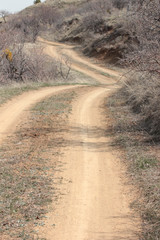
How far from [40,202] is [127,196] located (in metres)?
1.48

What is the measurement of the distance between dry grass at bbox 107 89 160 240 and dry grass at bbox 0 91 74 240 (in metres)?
1.47

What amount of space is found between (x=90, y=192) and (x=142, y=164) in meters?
1.57

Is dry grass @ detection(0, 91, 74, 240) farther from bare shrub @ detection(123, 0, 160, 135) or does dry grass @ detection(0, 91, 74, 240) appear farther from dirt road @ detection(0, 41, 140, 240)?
bare shrub @ detection(123, 0, 160, 135)

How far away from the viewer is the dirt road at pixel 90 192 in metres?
4.81

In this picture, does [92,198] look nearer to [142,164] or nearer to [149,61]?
[142,164]

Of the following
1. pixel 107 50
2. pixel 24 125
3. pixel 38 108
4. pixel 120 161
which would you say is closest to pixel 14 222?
pixel 120 161

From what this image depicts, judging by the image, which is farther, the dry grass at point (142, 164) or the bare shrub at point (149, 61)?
the bare shrub at point (149, 61)

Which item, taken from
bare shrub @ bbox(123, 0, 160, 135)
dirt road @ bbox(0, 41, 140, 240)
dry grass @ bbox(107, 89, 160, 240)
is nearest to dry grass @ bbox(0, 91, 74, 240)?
dirt road @ bbox(0, 41, 140, 240)

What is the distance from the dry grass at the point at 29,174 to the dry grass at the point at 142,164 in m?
1.47

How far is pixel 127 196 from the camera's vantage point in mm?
5922

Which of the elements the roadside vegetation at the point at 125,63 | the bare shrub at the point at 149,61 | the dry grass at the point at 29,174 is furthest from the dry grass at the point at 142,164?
the dry grass at the point at 29,174

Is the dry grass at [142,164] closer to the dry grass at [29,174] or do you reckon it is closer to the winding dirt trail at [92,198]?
the winding dirt trail at [92,198]

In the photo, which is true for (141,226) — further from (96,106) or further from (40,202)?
(96,106)

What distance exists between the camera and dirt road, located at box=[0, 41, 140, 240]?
481cm
